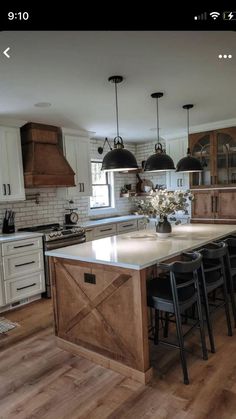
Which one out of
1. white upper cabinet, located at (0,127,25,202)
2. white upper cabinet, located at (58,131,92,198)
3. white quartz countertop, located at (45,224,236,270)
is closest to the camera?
white quartz countertop, located at (45,224,236,270)

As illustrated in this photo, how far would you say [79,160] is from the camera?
4953 mm

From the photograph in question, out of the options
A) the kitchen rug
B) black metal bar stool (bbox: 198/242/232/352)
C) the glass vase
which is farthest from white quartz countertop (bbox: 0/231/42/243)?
black metal bar stool (bbox: 198/242/232/352)

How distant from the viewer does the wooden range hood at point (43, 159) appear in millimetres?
4160

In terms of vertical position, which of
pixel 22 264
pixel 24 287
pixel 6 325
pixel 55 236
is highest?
pixel 55 236

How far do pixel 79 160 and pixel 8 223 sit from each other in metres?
1.59

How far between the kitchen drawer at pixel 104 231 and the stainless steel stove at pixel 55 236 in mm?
395

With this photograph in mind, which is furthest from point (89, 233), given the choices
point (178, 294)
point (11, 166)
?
point (178, 294)

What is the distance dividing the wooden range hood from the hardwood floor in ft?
7.38

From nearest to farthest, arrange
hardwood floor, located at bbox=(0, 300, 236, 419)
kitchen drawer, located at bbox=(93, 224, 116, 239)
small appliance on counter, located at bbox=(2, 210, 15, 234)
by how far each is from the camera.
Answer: hardwood floor, located at bbox=(0, 300, 236, 419) → small appliance on counter, located at bbox=(2, 210, 15, 234) → kitchen drawer, located at bbox=(93, 224, 116, 239)

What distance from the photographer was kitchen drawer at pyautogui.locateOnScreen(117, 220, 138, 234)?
5410 millimetres

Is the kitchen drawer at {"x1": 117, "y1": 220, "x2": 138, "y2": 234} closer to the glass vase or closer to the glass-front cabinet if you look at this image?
the glass-front cabinet

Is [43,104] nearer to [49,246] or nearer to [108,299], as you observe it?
[49,246]

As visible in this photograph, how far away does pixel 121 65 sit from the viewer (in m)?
2.42
